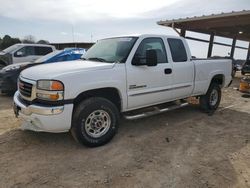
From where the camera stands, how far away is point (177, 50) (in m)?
5.23

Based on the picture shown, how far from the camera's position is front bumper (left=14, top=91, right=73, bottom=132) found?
11.2ft

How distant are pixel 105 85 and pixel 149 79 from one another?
41.2 inches

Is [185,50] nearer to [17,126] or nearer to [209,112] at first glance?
[209,112]

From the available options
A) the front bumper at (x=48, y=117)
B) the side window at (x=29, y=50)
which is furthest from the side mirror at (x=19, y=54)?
the front bumper at (x=48, y=117)

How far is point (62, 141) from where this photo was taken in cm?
418

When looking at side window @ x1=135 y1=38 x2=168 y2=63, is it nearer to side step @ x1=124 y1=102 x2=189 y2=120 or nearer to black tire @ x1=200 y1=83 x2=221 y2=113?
side step @ x1=124 y1=102 x2=189 y2=120

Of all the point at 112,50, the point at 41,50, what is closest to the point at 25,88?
the point at 112,50

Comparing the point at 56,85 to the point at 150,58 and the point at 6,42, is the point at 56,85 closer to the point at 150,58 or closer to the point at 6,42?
the point at 150,58

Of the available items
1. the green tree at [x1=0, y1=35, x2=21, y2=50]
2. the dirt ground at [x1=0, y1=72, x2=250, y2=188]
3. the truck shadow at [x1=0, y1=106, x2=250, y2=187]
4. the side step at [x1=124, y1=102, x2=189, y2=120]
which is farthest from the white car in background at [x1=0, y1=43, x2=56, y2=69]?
the green tree at [x1=0, y1=35, x2=21, y2=50]

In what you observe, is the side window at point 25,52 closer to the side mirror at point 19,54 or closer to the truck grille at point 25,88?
the side mirror at point 19,54

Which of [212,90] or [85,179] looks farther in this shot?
[212,90]

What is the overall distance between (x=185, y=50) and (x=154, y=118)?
70.6 inches

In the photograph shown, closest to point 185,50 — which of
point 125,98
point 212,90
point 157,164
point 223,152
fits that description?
point 212,90

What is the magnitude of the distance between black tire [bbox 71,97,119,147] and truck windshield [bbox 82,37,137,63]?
88 centimetres
